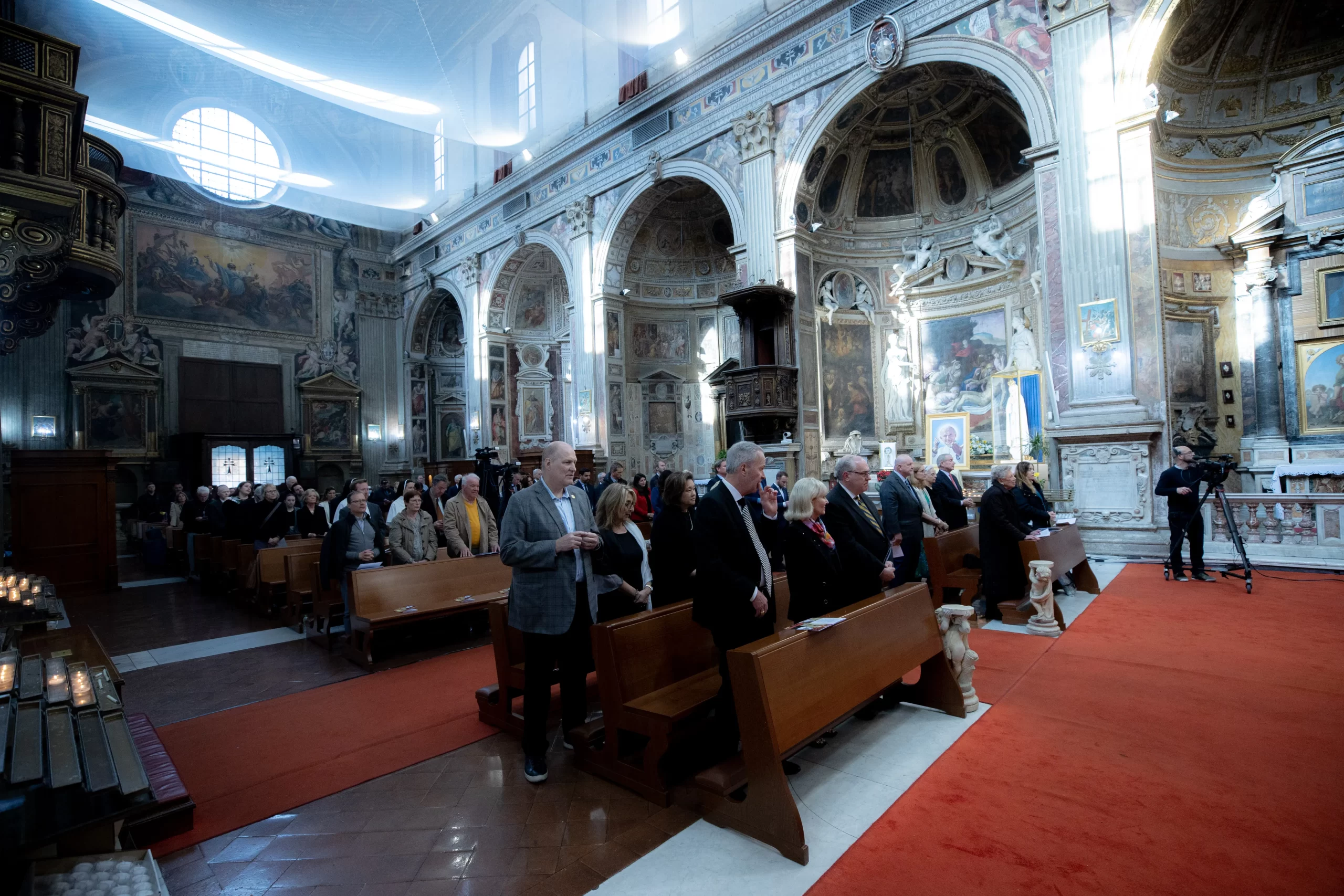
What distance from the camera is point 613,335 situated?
50.5 feet

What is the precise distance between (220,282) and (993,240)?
20416mm

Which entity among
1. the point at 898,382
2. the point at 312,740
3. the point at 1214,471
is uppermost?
the point at 898,382

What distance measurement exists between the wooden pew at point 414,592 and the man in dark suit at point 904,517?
348cm

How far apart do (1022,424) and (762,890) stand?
11.0 m

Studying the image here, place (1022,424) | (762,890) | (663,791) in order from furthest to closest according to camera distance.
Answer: (1022,424) → (663,791) → (762,890)

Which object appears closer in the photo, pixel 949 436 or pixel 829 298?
pixel 949 436

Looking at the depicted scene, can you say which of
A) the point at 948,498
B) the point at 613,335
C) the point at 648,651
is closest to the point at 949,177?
the point at 613,335

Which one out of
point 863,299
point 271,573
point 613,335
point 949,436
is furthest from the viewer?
point 613,335

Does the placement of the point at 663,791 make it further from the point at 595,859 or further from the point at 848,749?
the point at 848,749

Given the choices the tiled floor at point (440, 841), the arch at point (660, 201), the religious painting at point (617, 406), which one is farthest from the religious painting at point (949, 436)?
the tiled floor at point (440, 841)

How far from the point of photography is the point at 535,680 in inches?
127

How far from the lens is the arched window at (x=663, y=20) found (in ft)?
44.2

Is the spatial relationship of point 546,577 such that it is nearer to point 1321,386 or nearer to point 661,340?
point 1321,386

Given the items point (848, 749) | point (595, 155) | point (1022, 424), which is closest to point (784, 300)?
point (1022, 424)
